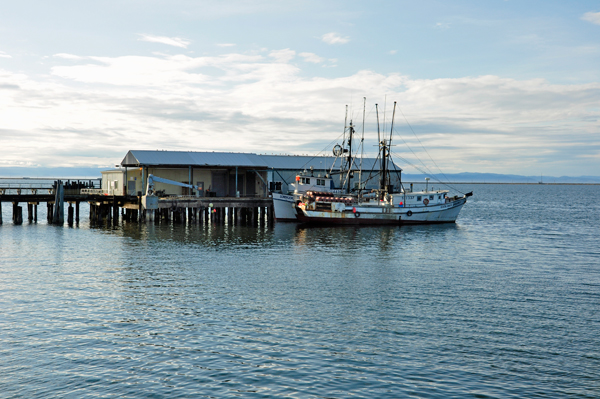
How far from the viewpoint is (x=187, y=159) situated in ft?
225

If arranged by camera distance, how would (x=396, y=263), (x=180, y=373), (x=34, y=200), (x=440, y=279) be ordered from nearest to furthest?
(x=180, y=373), (x=440, y=279), (x=396, y=263), (x=34, y=200)

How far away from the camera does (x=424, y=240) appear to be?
2025 inches

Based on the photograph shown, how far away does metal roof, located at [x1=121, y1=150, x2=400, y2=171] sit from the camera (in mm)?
66438

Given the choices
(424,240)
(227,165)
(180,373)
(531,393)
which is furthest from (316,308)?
(227,165)

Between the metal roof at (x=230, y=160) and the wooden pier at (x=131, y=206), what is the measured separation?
18.0 ft

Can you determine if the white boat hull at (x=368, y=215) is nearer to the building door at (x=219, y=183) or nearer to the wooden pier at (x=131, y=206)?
the wooden pier at (x=131, y=206)

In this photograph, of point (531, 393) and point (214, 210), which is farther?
point (214, 210)

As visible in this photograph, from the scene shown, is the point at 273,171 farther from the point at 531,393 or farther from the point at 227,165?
the point at 531,393

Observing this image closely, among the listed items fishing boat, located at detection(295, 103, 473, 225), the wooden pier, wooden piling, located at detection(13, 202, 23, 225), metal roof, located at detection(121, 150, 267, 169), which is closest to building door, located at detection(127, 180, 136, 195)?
the wooden pier

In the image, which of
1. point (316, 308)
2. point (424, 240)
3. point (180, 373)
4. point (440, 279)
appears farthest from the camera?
point (424, 240)

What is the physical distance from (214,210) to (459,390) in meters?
53.3

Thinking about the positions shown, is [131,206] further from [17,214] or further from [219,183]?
[17,214]

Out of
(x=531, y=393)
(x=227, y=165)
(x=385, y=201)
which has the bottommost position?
(x=531, y=393)

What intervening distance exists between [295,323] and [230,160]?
172ft
